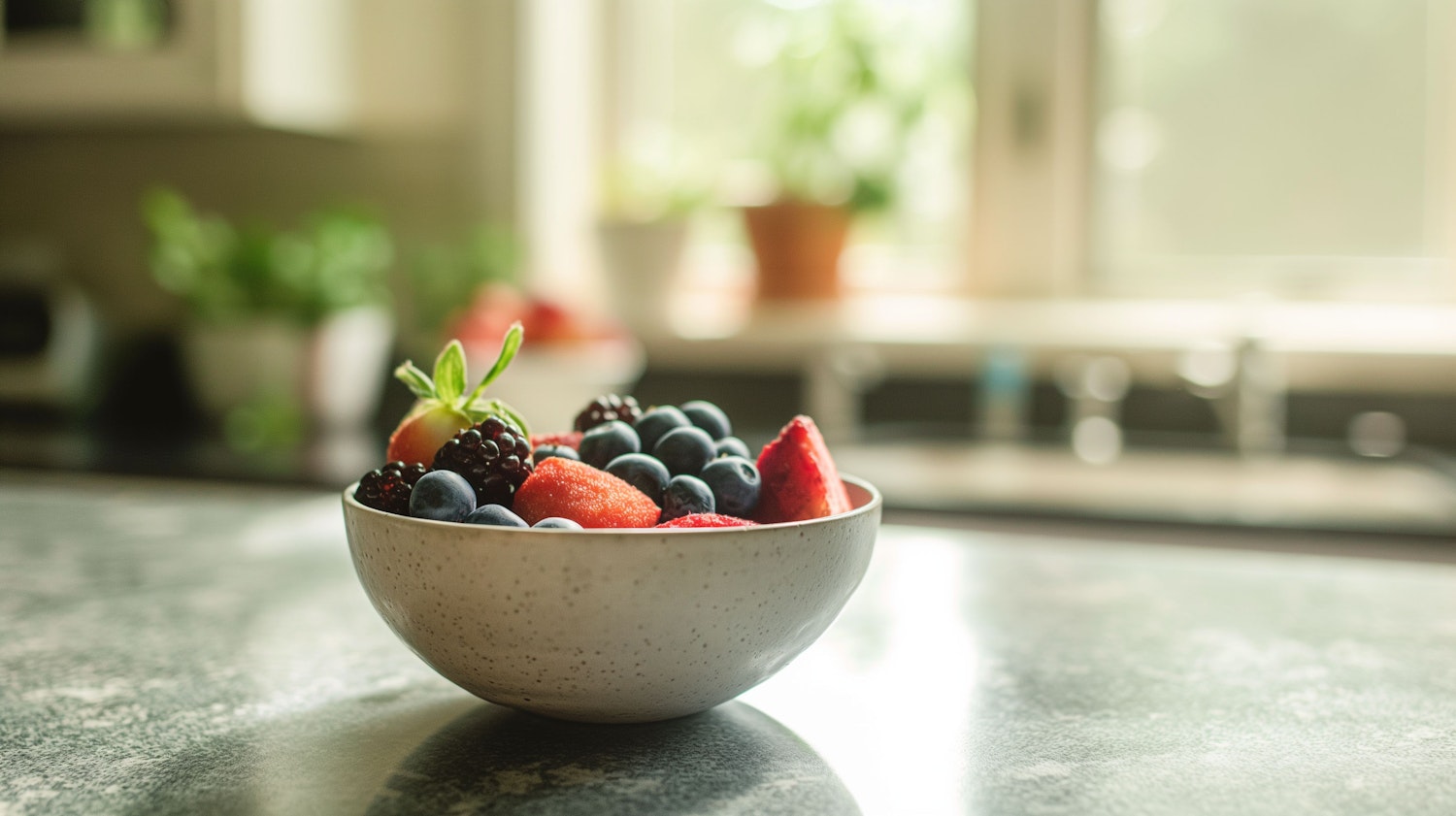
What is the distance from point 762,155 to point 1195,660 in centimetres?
203

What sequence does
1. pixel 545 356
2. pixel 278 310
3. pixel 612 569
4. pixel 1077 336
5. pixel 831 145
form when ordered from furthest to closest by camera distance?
pixel 831 145 → pixel 278 310 → pixel 1077 336 → pixel 545 356 → pixel 612 569

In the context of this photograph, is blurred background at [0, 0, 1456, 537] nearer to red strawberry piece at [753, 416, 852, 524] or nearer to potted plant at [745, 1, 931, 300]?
potted plant at [745, 1, 931, 300]

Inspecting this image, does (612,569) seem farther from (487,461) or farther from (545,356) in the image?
(545,356)

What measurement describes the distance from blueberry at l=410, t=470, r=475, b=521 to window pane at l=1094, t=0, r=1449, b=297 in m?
2.25

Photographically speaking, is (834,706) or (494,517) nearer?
(494,517)

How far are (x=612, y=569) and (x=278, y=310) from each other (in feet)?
6.68

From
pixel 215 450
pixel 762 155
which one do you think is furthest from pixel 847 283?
pixel 215 450

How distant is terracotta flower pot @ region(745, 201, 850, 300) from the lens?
2.59 meters

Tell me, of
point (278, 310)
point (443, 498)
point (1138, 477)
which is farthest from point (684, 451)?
point (278, 310)

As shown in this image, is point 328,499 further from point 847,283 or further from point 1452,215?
point 1452,215

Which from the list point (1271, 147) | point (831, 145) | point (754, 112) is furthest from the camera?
point (754, 112)

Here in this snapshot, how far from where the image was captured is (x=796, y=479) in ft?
2.17

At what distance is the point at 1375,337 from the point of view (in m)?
2.24

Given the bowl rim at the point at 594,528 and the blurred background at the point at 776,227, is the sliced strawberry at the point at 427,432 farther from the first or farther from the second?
the blurred background at the point at 776,227
